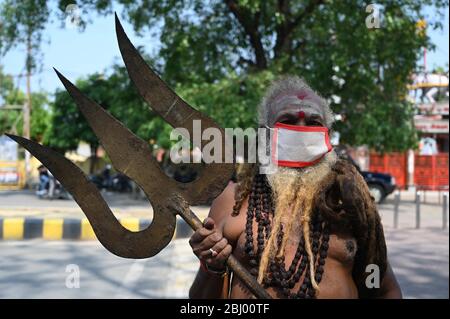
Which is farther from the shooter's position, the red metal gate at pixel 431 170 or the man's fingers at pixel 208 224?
the red metal gate at pixel 431 170

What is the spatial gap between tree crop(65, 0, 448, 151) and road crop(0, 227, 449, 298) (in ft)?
12.5

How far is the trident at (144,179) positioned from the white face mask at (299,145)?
240 millimetres

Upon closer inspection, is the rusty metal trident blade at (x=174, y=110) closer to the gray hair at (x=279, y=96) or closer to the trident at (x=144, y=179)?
the trident at (x=144, y=179)

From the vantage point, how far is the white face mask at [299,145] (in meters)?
1.80

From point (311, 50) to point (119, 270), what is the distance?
23.3 feet

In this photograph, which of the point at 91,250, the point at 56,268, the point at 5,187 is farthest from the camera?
the point at 5,187

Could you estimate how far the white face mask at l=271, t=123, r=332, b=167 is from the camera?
1.80 metres

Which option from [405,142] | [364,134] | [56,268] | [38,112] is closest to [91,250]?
[56,268]

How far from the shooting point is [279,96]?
6.48 feet

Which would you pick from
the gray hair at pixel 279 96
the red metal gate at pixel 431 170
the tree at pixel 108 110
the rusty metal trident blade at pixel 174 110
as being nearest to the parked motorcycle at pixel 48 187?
the tree at pixel 108 110

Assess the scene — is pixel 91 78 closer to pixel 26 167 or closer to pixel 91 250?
pixel 26 167

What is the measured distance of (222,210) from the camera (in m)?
1.93
